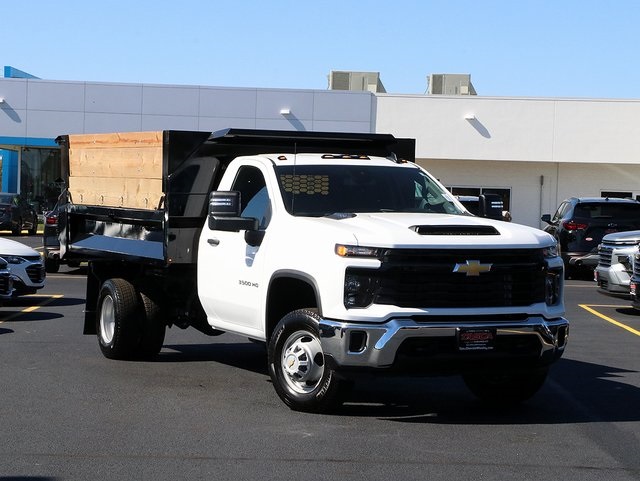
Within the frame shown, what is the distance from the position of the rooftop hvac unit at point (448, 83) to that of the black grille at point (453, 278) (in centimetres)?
4522

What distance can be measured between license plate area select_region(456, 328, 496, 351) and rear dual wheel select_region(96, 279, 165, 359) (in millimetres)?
4102

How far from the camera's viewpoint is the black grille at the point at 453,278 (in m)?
7.84

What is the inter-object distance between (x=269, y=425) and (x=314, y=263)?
48.6 inches

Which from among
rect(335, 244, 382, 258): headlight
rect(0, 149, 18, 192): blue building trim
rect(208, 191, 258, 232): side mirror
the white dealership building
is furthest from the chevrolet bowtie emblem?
rect(0, 149, 18, 192): blue building trim

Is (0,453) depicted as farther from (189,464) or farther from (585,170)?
(585,170)

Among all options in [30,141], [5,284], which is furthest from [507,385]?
[30,141]

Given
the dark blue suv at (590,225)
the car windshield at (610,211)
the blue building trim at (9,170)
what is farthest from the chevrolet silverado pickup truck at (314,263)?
the blue building trim at (9,170)

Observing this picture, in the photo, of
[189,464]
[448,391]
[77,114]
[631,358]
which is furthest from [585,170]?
[189,464]

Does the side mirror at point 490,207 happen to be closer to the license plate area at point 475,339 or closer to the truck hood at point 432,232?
Result: the truck hood at point 432,232

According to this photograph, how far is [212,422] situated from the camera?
8.08 metres

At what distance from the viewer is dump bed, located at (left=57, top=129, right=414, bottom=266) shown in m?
10.1

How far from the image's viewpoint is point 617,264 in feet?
57.4

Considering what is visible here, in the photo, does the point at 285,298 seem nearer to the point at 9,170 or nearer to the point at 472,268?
the point at 472,268

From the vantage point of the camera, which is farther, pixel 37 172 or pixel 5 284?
pixel 37 172
